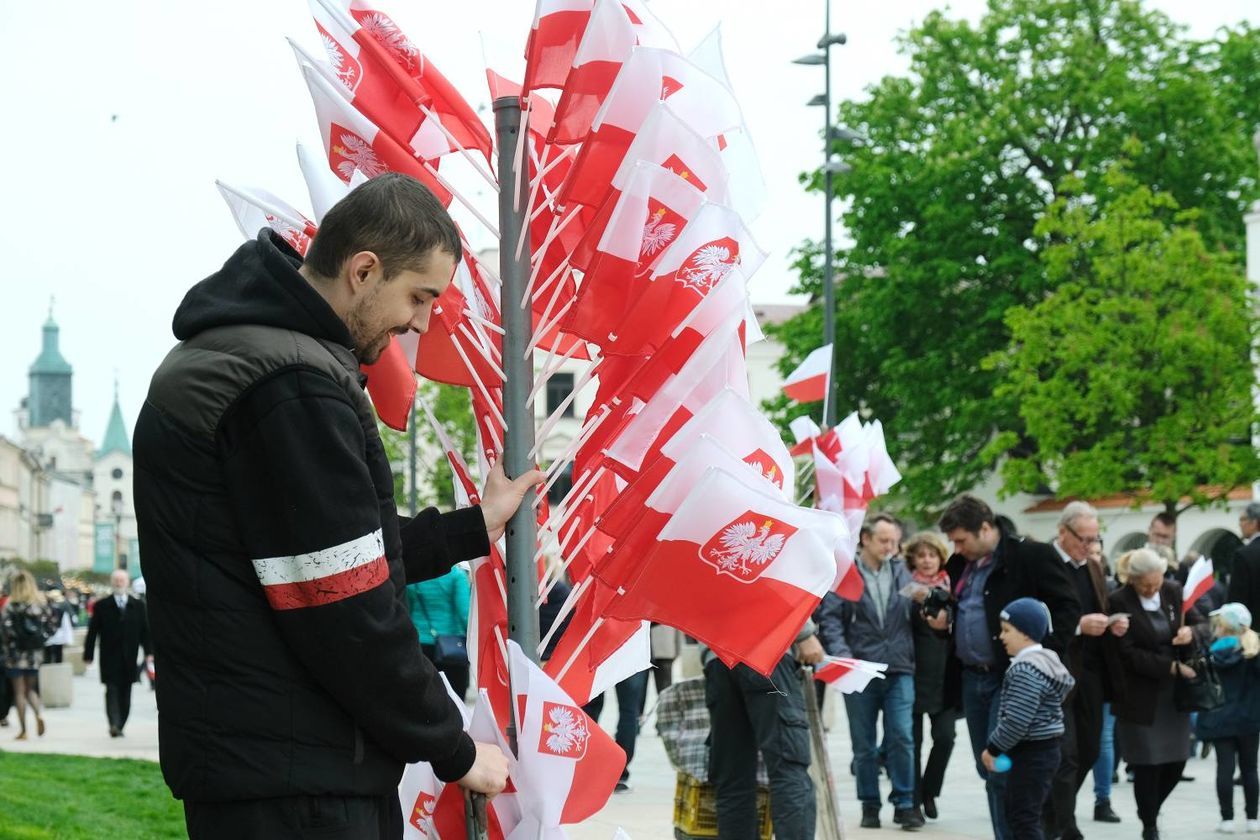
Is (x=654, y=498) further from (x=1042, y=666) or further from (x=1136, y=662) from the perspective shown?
(x=1136, y=662)

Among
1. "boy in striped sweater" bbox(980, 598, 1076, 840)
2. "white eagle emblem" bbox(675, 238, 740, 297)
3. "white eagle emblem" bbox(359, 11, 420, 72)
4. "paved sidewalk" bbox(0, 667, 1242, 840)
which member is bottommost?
"paved sidewalk" bbox(0, 667, 1242, 840)

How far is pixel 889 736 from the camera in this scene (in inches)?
447

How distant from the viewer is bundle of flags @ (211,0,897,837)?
3.59m

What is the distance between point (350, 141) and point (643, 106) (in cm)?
73

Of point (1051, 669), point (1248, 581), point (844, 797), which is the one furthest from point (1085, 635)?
point (844, 797)

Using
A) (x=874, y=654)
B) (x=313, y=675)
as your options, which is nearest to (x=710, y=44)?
(x=313, y=675)

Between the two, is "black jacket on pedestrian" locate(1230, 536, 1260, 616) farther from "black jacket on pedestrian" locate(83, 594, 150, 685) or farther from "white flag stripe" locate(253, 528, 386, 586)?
"black jacket on pedestrian" locate(83, 594, 150, 685)

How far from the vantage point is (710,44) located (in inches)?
165

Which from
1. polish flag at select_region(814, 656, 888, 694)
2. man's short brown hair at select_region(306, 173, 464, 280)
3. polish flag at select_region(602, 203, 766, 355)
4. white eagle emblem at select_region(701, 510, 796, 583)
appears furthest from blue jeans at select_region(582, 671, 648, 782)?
man's short brown hair at select_region(306, 173, 464, 280)

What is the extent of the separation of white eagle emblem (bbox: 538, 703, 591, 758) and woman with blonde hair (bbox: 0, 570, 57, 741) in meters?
16.6

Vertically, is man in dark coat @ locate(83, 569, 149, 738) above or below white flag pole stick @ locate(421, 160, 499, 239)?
below

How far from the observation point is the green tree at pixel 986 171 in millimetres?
36406

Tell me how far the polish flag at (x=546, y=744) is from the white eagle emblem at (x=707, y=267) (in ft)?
2.95

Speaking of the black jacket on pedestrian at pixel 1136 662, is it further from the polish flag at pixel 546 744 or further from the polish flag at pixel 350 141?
the polish flag at pixel 350 141
